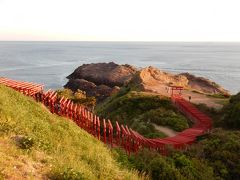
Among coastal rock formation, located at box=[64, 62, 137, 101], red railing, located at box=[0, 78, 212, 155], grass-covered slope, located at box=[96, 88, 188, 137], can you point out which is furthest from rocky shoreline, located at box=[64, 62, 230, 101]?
red railing, located at box=[0, 78, 212, 155]

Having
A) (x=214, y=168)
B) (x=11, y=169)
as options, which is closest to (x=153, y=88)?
(x=214, y=168)

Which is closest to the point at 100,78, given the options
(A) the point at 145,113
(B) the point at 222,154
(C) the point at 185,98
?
(C) the point at 185,98

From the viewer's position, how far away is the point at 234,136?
20.5 m

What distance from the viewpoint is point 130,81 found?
47.3 m

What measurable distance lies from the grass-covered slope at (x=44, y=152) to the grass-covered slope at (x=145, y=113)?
1401cm

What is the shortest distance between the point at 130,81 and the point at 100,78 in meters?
44.1

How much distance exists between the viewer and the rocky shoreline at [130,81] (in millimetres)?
46031

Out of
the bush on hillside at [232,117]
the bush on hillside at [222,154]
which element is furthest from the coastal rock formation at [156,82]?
the bush on hillside at [222,154]

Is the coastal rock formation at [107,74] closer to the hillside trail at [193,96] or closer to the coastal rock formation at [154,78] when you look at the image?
the coastal rock formation at [154,78]

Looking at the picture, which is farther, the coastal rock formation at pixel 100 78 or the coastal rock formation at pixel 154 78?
the coastal rock formation at pixel 100 78

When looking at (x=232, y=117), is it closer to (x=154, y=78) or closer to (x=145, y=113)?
(x=145, y=113)

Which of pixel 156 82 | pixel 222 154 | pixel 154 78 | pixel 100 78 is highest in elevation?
pixel 222 154

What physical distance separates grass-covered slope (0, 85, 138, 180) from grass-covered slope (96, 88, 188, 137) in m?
14.0

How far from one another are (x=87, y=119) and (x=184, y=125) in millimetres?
10446
